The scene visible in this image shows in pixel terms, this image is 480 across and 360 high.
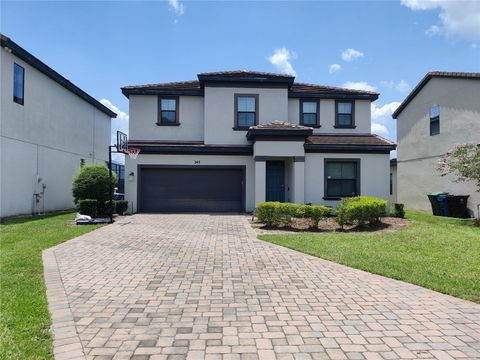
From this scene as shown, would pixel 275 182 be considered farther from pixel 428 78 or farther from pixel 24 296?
pixel 24 296

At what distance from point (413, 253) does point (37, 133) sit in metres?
16.9

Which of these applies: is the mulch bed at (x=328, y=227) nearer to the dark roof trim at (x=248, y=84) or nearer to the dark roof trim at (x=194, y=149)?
the dark roof trim at (x=194, y=149)

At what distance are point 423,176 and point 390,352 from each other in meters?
18.7

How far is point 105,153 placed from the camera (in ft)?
85.4

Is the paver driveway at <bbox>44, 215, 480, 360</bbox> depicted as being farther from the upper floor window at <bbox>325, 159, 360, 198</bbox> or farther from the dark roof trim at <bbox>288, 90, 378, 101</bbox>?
the dark roof trim at <bbox>288, 90, 378, 101</bbox>

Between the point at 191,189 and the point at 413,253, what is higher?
the point at 191,189

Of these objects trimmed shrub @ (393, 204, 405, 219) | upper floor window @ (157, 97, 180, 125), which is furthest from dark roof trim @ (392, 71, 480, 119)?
upper floor window @ (157, 97, 180, 125)

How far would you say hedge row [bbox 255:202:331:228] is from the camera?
11.7 metres

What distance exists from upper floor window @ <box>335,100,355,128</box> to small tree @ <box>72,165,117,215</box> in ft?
40.1

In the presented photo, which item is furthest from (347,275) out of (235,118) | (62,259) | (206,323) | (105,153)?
(105,153)

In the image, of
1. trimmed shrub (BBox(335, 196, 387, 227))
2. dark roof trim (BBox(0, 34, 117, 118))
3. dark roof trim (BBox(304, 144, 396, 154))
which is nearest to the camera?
trimmed shrub (BBox(335, 196, 387, 227))

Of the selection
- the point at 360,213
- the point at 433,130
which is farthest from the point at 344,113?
the point at 360,213

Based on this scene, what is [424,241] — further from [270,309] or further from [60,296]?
[60,296]

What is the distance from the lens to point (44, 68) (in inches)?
649
